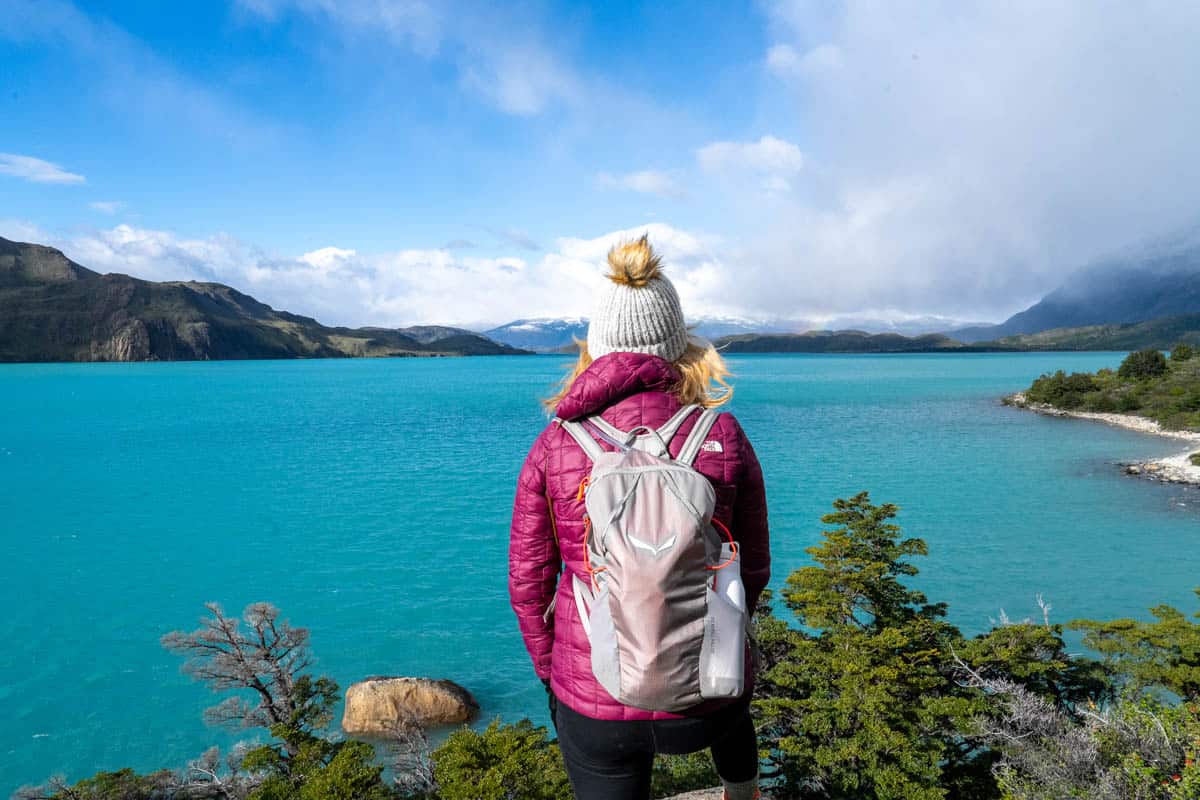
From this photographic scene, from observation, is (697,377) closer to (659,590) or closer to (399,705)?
(659,590)

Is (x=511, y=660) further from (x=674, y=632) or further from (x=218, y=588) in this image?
(x=674, y=632)

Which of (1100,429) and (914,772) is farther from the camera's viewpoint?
(1100,429)

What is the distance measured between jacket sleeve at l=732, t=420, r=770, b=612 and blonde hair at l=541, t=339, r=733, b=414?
0.23 metres

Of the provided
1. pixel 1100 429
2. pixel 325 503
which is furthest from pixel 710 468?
pixel 1100 429

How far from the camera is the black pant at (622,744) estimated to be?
218 cm

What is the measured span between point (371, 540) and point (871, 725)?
22.0 m

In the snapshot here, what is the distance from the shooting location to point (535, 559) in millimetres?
2488

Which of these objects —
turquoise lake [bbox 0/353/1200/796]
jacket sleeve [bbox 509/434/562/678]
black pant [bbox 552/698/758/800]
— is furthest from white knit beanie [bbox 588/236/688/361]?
turquoise lake [bbox 0/353/1200/796]

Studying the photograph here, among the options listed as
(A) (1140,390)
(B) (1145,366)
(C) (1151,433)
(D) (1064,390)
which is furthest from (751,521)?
(B) (1145,366)

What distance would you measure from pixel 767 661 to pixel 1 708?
58.9ft

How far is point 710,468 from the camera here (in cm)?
227

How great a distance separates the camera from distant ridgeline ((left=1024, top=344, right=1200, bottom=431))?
50.0m

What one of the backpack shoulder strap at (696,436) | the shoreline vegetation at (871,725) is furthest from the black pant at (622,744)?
the shoreline vegetation at (871,725)

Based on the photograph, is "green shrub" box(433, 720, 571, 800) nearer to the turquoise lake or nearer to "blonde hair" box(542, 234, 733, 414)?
"blonde hair" box(542, 234, 733, 414)
